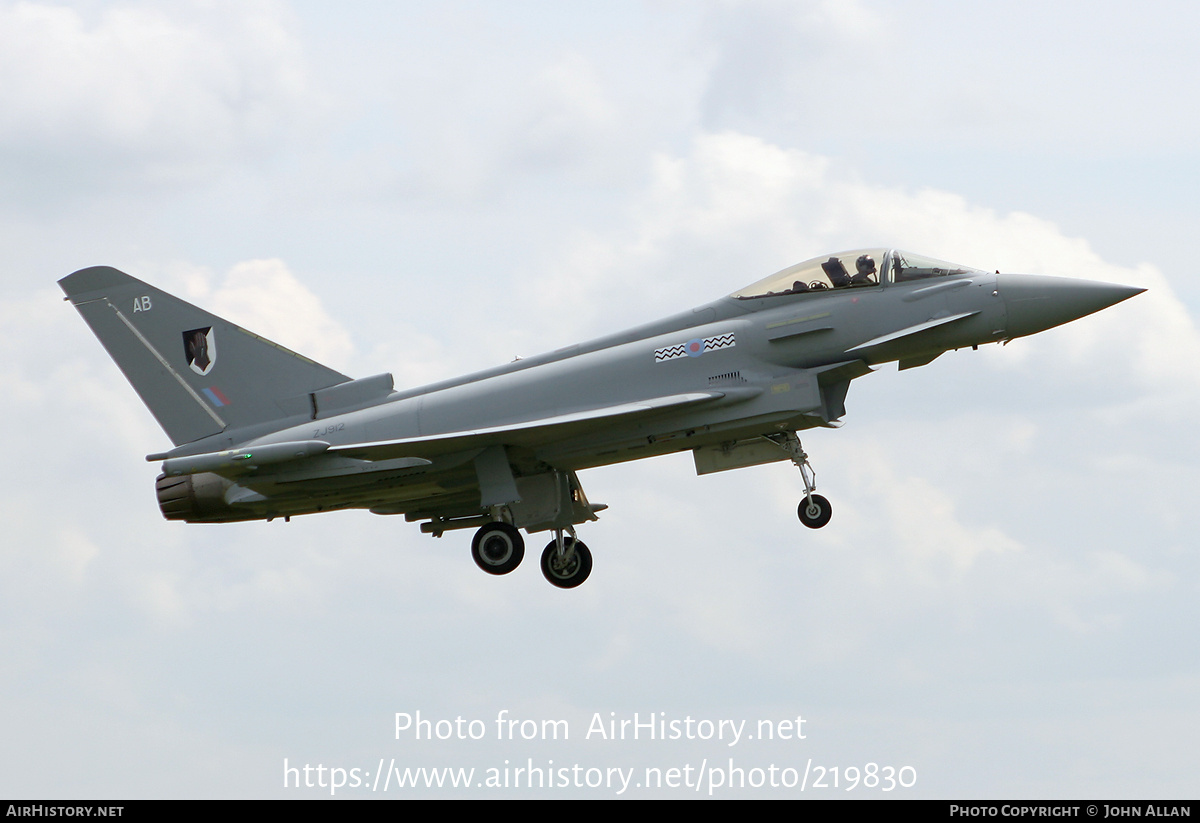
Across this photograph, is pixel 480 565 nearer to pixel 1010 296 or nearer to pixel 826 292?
pixel 826 292

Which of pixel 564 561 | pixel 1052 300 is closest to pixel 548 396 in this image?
pixel 564 561

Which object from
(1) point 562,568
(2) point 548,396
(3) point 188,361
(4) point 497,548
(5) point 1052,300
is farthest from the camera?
(1) point 562,568

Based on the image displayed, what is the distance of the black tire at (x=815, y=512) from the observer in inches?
766

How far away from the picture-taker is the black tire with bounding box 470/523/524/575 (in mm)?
20969

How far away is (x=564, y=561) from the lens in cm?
2244

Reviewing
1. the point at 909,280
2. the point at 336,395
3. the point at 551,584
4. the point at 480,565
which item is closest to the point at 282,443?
the point at 336,395

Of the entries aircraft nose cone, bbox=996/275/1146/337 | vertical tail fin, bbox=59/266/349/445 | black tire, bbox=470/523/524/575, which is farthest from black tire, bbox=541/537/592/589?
aircraft nose cone, bbox=996/275/1146/337

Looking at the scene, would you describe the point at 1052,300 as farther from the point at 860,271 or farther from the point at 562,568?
the point at 562,568

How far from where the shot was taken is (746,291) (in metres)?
20.1

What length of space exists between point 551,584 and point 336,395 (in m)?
4.63

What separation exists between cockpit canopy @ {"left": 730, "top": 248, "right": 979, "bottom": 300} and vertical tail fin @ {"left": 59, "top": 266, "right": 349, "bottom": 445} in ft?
24.1

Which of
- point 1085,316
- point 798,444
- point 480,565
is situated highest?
point 1085,316

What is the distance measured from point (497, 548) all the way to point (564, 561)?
5.88 feet

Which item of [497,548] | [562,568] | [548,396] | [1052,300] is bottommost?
[497,548]
